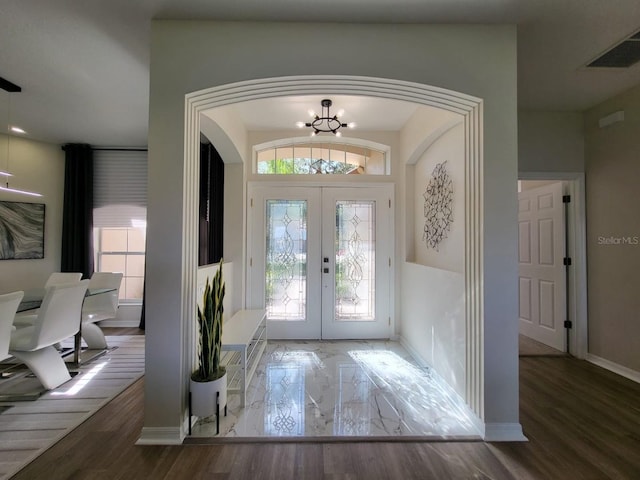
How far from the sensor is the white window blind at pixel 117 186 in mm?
4504

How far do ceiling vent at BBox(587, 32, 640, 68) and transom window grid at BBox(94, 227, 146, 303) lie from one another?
5.67 meters

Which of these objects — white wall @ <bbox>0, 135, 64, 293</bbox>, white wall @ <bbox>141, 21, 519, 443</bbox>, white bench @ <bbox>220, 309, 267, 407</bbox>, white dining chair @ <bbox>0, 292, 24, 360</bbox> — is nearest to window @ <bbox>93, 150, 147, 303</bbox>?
white wall @ <bbox>0, 135, 64, 293</bbox>

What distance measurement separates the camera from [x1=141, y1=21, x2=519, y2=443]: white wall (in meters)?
1.92

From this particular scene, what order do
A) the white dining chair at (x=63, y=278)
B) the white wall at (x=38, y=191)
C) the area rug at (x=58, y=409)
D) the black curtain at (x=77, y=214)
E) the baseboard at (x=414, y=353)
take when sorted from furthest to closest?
1. the black curtain at (x=77, y=214)
2. the white wall at (x=38, y=191)
3. the white dining chair at (x=63, y=278)
4. the baseboard at (x=414, y=353)
5. the area rug at (x=58, y=409)

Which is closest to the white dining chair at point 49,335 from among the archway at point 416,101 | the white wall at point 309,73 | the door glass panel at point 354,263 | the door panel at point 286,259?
the white wall at point 309,73

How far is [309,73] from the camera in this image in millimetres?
2014

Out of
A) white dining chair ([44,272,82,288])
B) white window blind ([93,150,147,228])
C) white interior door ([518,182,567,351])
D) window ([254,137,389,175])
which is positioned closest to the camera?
white interior door ([518,182,567,351])

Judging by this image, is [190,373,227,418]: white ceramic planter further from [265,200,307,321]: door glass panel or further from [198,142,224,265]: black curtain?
[265,200,307,321]: door glass panel

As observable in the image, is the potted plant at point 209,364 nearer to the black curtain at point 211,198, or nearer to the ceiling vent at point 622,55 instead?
the black curtain at point 211,198

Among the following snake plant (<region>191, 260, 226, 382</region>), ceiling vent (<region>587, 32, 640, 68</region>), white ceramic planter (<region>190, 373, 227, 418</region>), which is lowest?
white ceramic planter (<region>190, 373, 227, 418</region>)

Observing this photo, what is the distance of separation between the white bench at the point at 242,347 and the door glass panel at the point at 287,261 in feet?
0.99

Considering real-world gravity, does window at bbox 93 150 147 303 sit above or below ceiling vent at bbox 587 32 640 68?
below

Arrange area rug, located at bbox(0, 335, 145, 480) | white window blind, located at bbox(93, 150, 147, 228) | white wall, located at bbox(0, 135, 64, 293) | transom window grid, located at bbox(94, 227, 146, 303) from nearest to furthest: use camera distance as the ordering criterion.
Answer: area rug, located at bbox(0, 335, 145, 480), white wall, located at bbox(0, 135, 64, 293), white window blind, located at bbox(93, 150, 147, 228), transom window grid, located at bbox(94, 227, 146, 303)

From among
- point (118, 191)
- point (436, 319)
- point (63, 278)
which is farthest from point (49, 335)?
point (436, 319)
